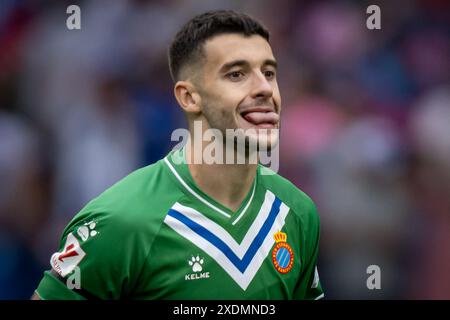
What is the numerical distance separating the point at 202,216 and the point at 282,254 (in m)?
0.40

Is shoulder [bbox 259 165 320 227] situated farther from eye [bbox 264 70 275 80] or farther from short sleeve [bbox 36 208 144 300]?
short sleeve [bbox 36 208 144 300]

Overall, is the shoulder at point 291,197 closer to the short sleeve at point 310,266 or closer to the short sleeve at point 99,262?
the short sleeve at point 310,266

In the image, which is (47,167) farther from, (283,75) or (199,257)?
(199,257)

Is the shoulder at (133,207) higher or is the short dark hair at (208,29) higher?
the short dark hair at (208,29)

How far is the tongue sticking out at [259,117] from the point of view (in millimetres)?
2916

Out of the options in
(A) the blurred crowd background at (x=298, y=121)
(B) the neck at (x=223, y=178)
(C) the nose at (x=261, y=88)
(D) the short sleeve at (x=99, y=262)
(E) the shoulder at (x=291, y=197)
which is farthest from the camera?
(A) the blurred crowd background at (x=298, y=121)

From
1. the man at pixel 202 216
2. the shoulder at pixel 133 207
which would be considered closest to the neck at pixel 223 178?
the man at pixel 202 216

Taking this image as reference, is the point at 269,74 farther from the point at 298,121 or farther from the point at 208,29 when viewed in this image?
the point at 298,121

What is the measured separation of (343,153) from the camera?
5352 millimetres

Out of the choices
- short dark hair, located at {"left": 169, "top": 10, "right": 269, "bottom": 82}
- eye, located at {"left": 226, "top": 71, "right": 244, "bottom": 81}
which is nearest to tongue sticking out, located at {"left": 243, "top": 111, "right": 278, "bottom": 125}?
eye, located at {"left": 226, "top": 71, "right": 244, "bottom": 81}

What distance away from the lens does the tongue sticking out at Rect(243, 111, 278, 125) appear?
115 inches

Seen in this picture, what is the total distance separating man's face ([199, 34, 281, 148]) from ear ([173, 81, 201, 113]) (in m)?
0.04

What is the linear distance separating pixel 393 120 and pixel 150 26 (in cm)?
212
